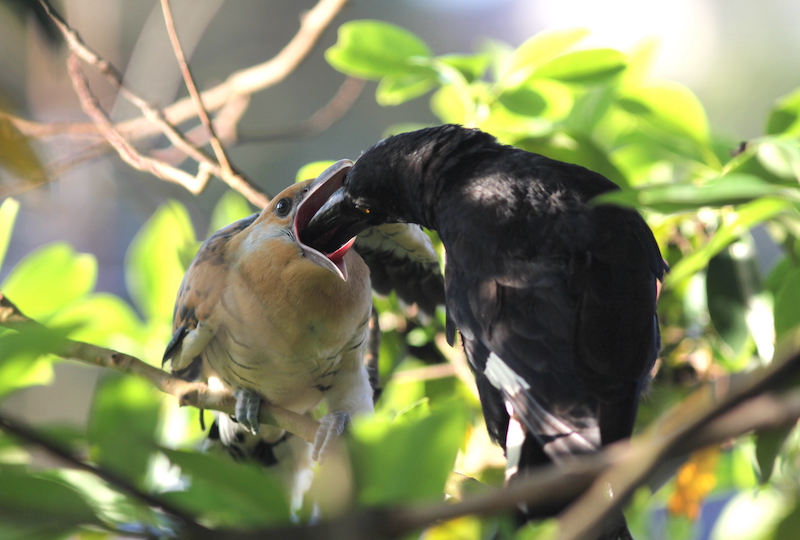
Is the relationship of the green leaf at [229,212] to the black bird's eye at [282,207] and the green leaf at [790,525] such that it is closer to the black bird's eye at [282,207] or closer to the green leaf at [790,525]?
the black bird's eye at [282,207]

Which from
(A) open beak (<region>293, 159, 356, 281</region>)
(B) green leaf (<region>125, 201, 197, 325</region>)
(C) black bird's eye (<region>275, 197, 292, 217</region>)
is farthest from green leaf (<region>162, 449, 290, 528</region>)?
(B) green leaf (<region>125, 201, 197, 325</region>)

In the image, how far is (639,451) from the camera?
30cm

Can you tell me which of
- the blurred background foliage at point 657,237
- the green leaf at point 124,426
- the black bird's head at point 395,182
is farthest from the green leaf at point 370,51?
the green leaf at point 124,426

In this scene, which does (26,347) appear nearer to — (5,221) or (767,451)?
(767,451)

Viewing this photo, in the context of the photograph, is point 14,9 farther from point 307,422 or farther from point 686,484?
point 686,484

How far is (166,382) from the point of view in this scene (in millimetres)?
1041

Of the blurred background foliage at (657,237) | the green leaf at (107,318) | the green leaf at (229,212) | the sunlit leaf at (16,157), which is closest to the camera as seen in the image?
the blurred background foliage at (657,237)

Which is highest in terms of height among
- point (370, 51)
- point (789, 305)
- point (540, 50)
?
point (370, 51)

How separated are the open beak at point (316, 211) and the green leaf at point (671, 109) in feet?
1.70

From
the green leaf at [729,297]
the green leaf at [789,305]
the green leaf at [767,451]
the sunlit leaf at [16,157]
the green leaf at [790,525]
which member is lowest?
the green leaf at [729,297]

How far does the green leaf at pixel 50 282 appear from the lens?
4.19ft

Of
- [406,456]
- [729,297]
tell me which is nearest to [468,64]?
[729,297]

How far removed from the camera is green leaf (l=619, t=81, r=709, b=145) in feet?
3.78

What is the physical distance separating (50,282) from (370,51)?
0.74 metres
